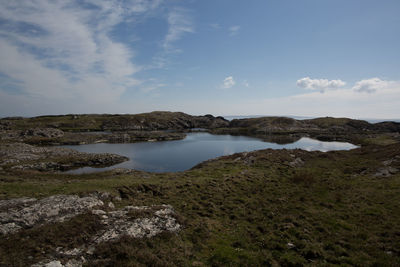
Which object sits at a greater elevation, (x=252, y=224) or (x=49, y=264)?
(x=49, y=264)

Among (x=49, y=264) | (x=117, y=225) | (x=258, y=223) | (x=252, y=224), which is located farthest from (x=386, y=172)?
(x=49, y=264)

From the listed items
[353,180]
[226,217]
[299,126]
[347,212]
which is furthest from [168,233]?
[299,126]

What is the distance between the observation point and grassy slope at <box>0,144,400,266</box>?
38.4ft

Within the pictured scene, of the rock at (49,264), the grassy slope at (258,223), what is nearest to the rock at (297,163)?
the grassy slope at (258,223)

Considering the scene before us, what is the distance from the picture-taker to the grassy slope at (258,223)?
1170cm

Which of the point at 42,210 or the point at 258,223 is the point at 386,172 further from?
the point at 42,210

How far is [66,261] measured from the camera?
10.3m

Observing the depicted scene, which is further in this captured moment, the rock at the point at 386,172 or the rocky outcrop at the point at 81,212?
the rock at the point at 386,172

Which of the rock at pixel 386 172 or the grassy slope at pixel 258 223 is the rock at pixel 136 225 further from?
the rock at pixel 386 172

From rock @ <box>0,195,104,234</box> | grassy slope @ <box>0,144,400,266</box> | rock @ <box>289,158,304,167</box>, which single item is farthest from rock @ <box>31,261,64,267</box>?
rock @ <box>289,158,304,167</box>

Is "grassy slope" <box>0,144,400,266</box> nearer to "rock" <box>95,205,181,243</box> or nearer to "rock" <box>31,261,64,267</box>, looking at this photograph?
"rock" <box>95,205,181,243</box>

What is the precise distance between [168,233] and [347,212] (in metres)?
18.8

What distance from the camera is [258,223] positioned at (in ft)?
57.5

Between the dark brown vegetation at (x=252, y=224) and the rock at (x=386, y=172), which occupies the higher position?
the rock at (x=386, y=172)
